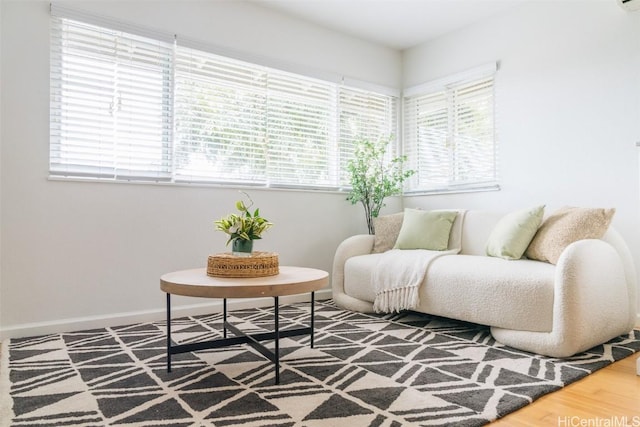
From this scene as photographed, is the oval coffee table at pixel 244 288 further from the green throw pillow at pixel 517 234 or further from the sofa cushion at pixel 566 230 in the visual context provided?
the sofa cushion at pixel 566 230

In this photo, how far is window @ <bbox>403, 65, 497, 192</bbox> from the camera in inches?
153

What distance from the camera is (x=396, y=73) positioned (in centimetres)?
465

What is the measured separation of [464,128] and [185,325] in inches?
118

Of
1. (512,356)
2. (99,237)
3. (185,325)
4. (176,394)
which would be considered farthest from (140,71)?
(512,356)

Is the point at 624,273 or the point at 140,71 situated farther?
the point at 140,71

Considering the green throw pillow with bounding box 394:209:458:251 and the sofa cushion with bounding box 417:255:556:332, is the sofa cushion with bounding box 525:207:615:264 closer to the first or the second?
the sofa cushion with bounding box 417:255:556:332

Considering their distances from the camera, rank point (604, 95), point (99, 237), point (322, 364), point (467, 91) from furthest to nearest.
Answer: point (467, 91) < point (604, 95) < point (99, 237) < point (322, 364)

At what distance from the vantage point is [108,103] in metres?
2.98

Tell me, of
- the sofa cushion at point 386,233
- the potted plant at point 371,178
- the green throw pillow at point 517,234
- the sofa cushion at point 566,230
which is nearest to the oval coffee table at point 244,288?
the green throw pillow at point 517,234

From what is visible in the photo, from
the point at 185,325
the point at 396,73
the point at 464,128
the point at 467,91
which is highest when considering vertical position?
the point at 396,73

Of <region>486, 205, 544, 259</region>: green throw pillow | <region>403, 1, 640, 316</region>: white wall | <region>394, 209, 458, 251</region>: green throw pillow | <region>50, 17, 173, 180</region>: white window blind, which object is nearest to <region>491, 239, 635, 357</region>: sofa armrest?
<region>486, 205, 544, 259</region>: green throw pillow

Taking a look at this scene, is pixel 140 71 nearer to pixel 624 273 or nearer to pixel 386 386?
pixel 386 386

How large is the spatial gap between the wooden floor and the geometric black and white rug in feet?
0.16

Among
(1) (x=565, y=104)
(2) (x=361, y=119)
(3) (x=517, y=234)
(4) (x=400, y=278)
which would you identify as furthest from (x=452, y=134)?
(4) (x=400, y=278)
